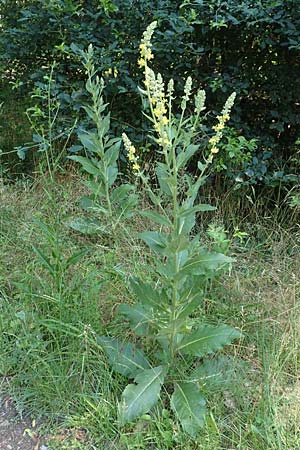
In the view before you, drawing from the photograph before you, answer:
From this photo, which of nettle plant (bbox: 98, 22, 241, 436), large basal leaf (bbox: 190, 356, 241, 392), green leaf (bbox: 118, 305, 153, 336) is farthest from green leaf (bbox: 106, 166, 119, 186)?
large basal leaf (bbox: 190, 356, 241, 392)

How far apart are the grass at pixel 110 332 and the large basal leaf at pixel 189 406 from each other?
0.18ft

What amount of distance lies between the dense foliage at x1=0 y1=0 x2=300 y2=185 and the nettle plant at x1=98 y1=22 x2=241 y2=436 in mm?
1479

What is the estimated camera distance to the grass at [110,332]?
202cm

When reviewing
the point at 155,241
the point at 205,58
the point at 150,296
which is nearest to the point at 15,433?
the point at 150,296

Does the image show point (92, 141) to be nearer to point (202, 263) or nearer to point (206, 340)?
point (202, 263)

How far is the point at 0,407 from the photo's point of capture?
7.28 feet

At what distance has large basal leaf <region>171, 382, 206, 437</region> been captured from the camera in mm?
1948

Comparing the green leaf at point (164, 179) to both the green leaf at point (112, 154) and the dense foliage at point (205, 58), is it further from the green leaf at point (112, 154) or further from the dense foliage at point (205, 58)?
the dense foliage at point (205, 58)

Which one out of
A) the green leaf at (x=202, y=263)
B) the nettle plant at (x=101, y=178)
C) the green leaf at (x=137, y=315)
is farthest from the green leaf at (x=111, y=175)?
the green leaf at (x=202, y=263)

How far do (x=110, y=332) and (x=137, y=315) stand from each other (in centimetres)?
31

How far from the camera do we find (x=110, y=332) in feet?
8.00

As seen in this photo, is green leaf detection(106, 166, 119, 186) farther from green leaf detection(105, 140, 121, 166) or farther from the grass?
the grass

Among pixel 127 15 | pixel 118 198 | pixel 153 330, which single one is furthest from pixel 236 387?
pixel 127 15

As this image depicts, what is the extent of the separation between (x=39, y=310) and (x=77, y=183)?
1.42 m
